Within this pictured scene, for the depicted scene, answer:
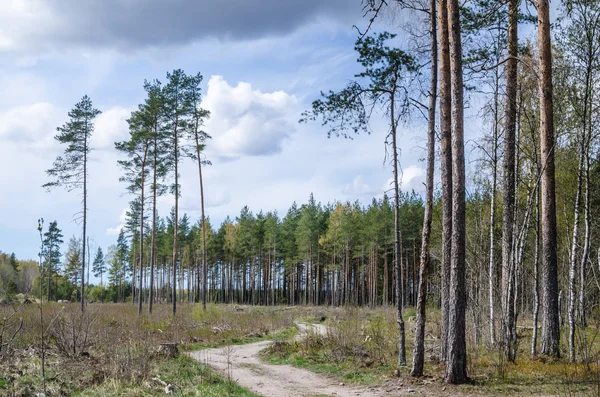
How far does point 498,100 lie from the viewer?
12.5 metres

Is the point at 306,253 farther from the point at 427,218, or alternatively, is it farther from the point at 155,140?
the point at 427,218

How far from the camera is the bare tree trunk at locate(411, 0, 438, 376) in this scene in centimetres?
966

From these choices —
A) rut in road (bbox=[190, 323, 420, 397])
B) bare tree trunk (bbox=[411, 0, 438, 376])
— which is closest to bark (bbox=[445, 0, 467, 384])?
bare tree trunk (bbox=[411, 0, 438, 376])

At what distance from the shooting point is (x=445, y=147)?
9.84m

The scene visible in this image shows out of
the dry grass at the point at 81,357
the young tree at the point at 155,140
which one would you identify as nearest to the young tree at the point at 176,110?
the young tree at the point at 155,140

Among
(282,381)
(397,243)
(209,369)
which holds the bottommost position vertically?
(282,381)

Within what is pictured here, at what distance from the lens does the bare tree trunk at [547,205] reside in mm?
10352

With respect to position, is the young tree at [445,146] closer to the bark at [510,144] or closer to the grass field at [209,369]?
the grass field at [209,369]

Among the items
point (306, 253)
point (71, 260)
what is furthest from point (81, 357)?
point (71, 260)

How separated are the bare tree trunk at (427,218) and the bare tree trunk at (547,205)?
248 centimetres

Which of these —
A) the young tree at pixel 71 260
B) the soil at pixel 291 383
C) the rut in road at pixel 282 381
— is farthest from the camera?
the young tree at pixel 71 260

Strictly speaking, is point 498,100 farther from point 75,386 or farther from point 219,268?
point 219,268

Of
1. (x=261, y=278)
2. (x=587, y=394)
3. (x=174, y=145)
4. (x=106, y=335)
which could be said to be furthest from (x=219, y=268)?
(x=587, y=394)

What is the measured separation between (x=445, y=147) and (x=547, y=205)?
10.0ft
